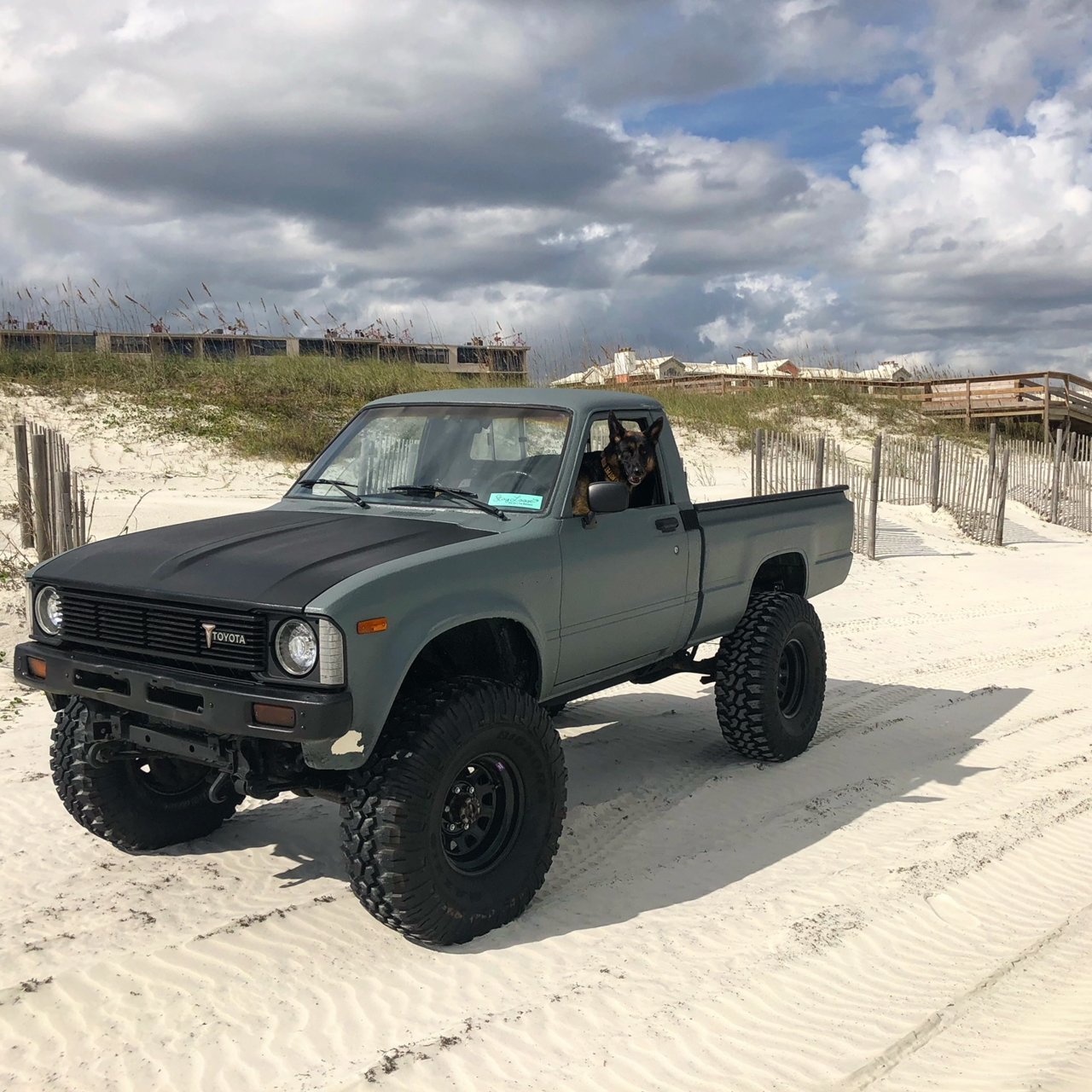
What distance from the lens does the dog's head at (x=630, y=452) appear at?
5398mm

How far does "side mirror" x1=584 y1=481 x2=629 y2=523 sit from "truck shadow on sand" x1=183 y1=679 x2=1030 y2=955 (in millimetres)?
1649

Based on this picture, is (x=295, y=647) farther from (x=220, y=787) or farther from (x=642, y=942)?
(x=642, y=942)

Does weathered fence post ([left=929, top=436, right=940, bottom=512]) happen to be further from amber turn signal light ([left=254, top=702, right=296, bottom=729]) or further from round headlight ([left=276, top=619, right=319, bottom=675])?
amber turn signal light ([left=254, top=702, right=296, bottom=729])

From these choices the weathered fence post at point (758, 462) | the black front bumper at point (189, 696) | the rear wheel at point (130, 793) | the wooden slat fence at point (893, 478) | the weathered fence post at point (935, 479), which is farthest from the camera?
the weathered fence post at point (935, 479)

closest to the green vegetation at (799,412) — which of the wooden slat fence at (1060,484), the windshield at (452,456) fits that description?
the wooden slat fence at (1060,484)

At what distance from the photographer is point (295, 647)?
3.74 metres

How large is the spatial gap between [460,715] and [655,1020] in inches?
48.6

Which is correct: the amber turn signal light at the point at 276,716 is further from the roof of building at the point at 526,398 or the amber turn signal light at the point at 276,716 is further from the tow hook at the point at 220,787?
the roof of building at the point at 526,398

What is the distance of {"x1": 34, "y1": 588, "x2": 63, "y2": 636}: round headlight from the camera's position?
4.40 m

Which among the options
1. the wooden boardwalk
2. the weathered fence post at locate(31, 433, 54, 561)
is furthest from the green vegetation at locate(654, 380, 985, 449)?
the weathered fence post at locate(31, 433, 54, 561)

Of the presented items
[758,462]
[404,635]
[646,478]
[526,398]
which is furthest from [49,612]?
[758,462]

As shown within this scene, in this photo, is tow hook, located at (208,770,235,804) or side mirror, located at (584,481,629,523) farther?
side mirror, located at (584,481,629,523)

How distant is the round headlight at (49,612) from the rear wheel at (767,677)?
3.54 meters

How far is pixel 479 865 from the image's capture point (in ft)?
14.1
